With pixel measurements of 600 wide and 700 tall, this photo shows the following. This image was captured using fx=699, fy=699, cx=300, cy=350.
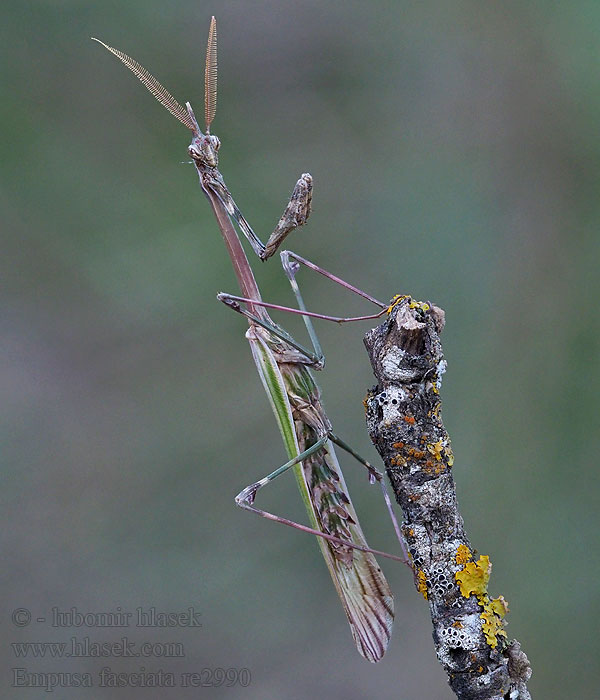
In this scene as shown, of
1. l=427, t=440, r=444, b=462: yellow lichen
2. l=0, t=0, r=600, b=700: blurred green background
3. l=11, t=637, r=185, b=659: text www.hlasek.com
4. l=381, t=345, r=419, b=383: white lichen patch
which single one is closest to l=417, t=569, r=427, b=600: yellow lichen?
l=427, t=440, r=444, b=462: yellow lichen

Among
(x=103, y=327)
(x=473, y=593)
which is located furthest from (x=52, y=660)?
(x=473, y=593)

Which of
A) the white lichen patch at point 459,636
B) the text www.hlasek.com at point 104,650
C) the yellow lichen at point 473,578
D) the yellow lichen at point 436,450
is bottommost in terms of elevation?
the white lichen patch at point 459,636

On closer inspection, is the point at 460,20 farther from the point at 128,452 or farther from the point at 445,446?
the point at 445,446

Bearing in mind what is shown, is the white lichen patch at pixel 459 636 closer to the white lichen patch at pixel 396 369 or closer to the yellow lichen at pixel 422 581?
the yellow lichen at pixel 422 581

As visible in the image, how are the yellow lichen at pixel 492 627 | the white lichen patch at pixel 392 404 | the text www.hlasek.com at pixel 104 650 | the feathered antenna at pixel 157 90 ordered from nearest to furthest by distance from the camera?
the yellow lichen at pixel 492 627
the white lichen patch at pixel 392 404
the feathered antenna at pixel 157 90
the text www.hlasek.com at pixel 104 650

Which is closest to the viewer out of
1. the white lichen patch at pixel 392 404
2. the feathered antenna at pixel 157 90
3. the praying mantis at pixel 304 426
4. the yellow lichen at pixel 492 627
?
the yellow lichen at pixel 492 627

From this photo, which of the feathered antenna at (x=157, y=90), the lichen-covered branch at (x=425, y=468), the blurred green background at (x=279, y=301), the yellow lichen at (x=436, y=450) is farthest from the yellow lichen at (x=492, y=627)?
the blurred green background at (x=279, y=301)

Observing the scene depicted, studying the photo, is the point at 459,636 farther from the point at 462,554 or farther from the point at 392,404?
the point at 392,404

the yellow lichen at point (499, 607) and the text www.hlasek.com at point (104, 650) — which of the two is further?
the text www.hlasek.com at point (104, 650)
